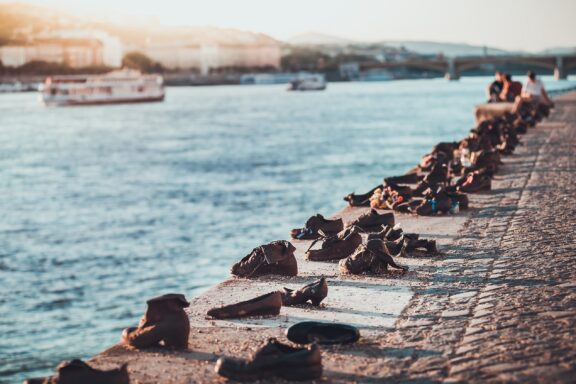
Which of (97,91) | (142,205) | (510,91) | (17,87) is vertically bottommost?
(17,87)

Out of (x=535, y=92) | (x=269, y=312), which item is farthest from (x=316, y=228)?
(x=535, y=92)

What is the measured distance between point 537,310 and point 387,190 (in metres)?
5.08

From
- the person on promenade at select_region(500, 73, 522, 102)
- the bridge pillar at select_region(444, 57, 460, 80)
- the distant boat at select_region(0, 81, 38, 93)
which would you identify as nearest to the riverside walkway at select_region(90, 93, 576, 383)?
the person on promenade at select_region(500, 73, 522, 102)

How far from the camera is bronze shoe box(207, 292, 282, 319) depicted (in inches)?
216

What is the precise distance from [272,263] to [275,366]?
2.29 meters

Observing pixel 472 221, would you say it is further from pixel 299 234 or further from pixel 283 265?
pixel 283 265

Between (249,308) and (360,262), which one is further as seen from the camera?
(360,262)

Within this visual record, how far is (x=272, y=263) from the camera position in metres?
6.62

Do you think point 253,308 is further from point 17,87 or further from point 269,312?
point 17,87

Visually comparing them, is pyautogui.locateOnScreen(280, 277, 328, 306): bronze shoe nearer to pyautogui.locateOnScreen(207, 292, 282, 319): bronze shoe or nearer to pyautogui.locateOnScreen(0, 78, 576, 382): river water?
pyautogui.locateOnScreen(207, 292, 282, 319): bronze shoe

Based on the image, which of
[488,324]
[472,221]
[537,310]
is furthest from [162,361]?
[472,221]

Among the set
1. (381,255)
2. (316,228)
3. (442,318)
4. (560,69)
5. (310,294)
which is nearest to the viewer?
(442,318)

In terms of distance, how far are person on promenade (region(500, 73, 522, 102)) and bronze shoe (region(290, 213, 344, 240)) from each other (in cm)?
1903

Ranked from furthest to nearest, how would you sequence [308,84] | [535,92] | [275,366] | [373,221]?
[308,84], [535,92], [373,221], [275,366]
